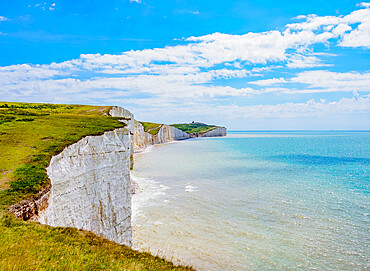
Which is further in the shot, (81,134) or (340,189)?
(340,189)

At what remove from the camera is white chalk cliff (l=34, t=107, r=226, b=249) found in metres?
12.3

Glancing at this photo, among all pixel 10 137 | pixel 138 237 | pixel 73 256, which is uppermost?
pixel 10 137

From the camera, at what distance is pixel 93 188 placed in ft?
51.1

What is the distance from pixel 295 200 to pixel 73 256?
2560 centimetres

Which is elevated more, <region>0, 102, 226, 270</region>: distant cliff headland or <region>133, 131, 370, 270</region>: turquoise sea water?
<region>0, 102, 226, 270</region>: distant cliff headland

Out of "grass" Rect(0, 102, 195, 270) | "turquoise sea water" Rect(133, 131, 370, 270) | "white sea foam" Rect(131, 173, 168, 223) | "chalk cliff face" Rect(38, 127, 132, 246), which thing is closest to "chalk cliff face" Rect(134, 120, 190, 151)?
"white sea foam" Rect(131, 173, 168, 223)

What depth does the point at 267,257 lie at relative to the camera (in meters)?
16.2

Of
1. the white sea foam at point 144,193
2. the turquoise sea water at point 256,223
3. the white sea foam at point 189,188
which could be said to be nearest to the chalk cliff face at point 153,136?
the white sea foam at point 144,193

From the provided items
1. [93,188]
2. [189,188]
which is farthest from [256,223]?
[93,188]

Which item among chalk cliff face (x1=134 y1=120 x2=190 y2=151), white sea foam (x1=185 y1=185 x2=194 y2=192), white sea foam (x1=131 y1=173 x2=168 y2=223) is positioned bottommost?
white sea foam (x1=131 y1=173 x2=168 y2=223)

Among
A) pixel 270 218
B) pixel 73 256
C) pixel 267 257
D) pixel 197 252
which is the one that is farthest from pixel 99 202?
pixel 270 218

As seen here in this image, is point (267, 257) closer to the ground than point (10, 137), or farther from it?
closer to the ground

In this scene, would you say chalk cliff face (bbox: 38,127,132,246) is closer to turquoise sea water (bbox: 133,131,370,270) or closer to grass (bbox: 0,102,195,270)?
grass (bbox: 0,102,195,270)

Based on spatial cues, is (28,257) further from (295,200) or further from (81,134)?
(295,200)
